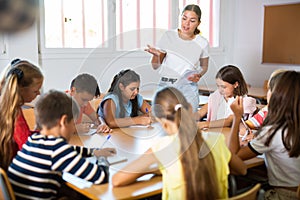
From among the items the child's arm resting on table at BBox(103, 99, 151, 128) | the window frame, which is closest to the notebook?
the child's arm resting on table at BBox(103, 99, 151, 128)

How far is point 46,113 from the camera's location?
170cm

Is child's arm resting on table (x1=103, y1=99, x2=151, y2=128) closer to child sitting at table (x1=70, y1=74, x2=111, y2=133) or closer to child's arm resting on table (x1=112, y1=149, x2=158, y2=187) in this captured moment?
child sitting at table (x1=70, y1=74, x2=111, y2=133)

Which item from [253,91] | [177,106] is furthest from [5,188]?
[253,91]

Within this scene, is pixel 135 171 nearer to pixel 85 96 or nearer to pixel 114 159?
pixel 114 159

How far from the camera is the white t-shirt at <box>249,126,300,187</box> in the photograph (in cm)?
195

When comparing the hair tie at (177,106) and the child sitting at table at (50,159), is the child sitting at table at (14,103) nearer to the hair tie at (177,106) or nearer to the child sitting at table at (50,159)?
the child sitting at table at (50,159)

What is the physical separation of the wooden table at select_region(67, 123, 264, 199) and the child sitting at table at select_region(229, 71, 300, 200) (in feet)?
0.24

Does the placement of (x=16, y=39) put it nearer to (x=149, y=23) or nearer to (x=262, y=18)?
(x=149, y=23)

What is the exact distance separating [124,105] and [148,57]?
6.92 ft

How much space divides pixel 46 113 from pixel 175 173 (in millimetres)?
608

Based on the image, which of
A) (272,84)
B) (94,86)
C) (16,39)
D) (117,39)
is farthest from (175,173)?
(117,39)

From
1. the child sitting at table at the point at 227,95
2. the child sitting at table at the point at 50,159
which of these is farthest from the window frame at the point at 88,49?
the child sitting at table at the point at 50,159

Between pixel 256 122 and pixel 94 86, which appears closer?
pixel 256 122

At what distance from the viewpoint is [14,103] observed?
1.94 meters
